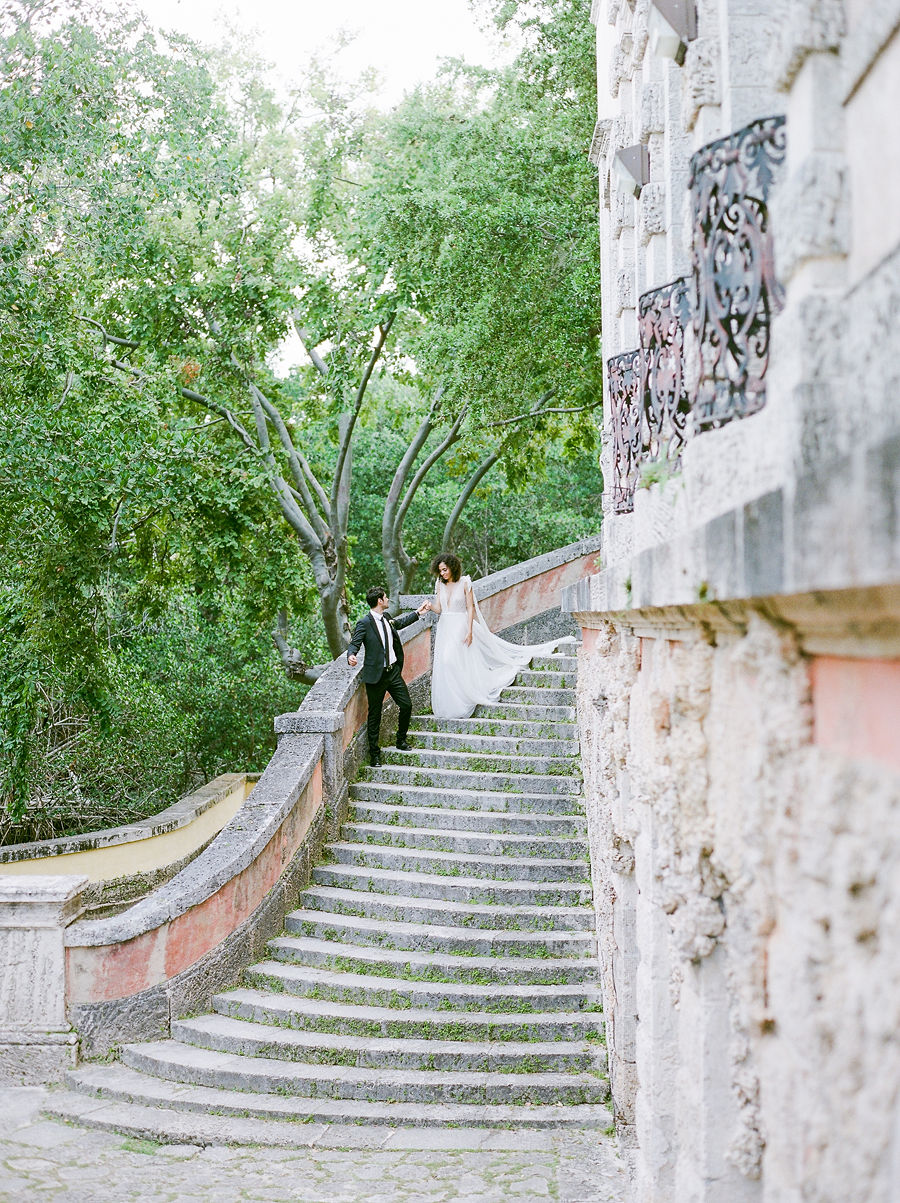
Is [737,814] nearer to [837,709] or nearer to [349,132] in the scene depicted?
[837,709]

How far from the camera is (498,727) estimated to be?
11461 millimetres

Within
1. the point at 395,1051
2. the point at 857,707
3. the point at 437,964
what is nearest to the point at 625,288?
the point at 437,964

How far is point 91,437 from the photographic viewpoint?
11.6 m

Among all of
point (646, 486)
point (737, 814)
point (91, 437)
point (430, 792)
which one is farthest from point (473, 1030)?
point (91, 437)

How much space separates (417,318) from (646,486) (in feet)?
43.1

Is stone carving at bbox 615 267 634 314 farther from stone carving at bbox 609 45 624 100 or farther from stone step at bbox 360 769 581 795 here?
stone step at bbox 360 769 581 795

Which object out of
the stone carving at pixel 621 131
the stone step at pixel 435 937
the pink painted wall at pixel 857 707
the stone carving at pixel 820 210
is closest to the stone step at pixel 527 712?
the stone step at pixel 435 937

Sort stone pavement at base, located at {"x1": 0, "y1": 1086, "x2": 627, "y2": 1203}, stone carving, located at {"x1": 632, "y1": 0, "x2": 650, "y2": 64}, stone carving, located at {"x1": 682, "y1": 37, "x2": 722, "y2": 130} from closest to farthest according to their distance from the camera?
1. stone carving, located at {"x1": 682, "y1": 37, "x2": 722, "y2": 130}
2. stone carving, located at {"x1": 632, "y1": 0, "x2": 650, "y2": 64}
3. stone pavement at base, located at {"x1": 0, "y1": 1086, "x2": 627, "y2": 1203}

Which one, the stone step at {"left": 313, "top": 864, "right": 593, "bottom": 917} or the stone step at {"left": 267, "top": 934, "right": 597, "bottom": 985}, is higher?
the stone step at {"left": 313, "top": 864, "right": 593, "bottom": 917}

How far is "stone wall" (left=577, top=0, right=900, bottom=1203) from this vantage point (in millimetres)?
1947

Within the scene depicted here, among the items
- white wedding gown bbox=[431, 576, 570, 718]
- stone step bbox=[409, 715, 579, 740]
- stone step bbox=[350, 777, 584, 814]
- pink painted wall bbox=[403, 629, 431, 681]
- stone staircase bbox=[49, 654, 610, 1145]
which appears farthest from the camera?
pink painted wall bbox=[403, 629, 431, 681]

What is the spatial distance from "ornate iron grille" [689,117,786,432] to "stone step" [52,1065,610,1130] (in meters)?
4.91

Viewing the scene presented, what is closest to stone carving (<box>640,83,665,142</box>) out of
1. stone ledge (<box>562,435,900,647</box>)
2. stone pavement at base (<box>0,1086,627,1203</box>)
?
stone ledge (<box>562,435,900,647</box>)

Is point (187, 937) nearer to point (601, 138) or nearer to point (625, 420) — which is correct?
point (625, 420)
